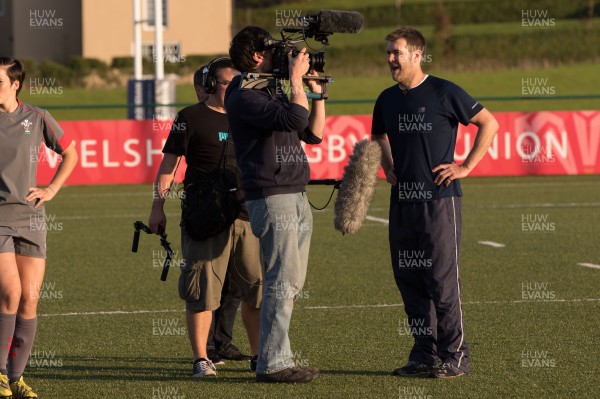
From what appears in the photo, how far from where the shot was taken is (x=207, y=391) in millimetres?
8070

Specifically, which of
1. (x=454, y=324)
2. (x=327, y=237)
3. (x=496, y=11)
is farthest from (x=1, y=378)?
(x=496, y=11)

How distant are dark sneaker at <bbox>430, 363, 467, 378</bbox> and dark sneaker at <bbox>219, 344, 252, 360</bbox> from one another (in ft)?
5.12

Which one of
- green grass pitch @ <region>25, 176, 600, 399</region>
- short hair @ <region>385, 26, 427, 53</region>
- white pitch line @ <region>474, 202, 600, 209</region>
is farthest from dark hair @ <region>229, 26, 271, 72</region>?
white pitch line @ <region>474, 202, 600, 209</region>

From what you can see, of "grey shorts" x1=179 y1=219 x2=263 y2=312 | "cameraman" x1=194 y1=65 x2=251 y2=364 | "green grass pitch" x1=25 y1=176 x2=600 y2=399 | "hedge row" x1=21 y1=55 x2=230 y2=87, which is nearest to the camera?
"green grass pitch" x1=25 y1=176 x2=600 y2=399

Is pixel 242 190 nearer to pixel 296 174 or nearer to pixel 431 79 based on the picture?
pixel 296 174

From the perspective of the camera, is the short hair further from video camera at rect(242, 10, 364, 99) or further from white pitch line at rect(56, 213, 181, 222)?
white pitch line at rect(56, 213, 181, 222)

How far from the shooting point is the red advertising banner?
2325 centimetres

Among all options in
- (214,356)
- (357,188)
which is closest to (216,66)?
(357,188)

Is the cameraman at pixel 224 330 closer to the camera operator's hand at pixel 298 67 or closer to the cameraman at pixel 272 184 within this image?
the cameraman at pixel 272 184

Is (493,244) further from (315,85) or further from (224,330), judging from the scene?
(315,85)

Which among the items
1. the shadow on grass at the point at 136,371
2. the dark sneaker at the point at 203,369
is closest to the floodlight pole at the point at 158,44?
the shadow on grass at the point at 136,371

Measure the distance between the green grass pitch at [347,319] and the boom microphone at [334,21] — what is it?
216 centimetres

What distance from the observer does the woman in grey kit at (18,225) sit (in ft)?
24.9

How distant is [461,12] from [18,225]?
7406cm
